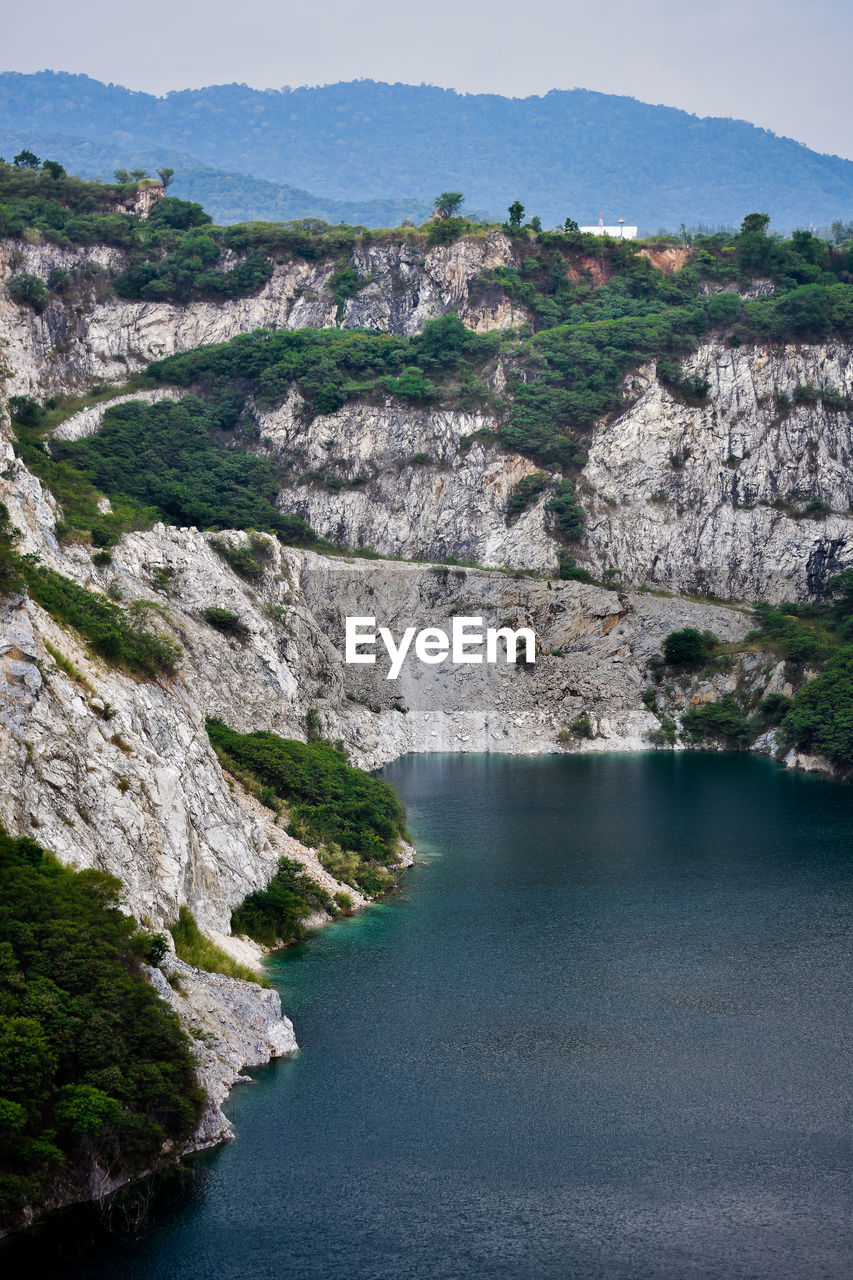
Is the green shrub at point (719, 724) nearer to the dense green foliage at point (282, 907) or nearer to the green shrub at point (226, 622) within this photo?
the green shrub at point (226, 622)

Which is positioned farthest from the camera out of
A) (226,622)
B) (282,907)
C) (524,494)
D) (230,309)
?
(230,309)

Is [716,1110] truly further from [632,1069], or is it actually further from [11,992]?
[11,992]

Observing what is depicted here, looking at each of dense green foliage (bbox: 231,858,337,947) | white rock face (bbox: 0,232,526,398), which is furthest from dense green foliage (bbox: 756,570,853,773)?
dense green foliage (bbox: 231,858,337,947)

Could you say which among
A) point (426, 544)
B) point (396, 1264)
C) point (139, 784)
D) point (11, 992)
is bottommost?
point (396, 1264)

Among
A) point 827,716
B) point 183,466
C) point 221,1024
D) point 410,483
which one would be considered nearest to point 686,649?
point 827,716

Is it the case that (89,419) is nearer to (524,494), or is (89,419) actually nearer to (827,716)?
(524,494)

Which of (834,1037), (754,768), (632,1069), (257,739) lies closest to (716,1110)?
(632,1069)
